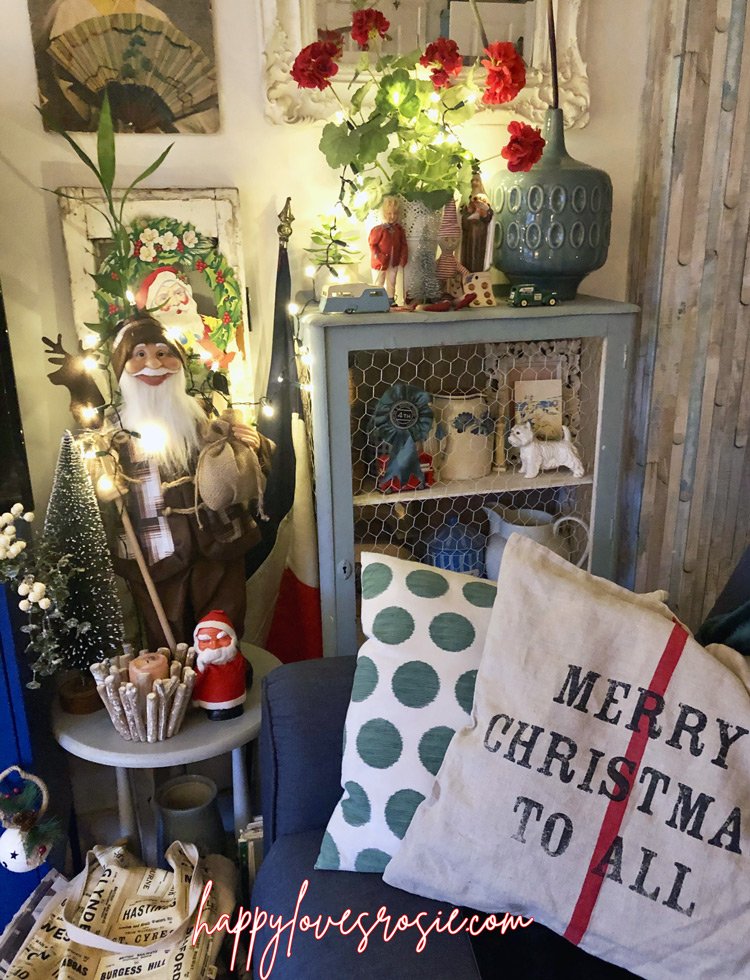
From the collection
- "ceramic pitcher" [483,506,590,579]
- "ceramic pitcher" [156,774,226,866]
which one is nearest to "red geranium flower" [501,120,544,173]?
"ceramic pitcher" [483,506,590,579]

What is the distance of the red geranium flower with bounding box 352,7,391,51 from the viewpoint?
4.58 feet

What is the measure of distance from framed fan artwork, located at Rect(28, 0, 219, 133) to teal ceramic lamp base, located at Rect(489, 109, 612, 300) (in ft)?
1.97

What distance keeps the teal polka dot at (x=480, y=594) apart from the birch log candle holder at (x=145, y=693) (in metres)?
0.51

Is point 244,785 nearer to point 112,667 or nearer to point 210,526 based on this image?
point 112,667

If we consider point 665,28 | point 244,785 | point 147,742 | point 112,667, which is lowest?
point 244,785

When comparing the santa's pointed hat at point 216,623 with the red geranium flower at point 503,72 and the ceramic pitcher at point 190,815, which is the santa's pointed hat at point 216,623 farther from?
the red geranium flower at point 503,72

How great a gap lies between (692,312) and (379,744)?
114 cm

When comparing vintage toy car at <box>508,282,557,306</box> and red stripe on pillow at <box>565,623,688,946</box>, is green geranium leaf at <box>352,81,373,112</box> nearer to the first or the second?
vintage toy car at <box>508,282,557,306</box>

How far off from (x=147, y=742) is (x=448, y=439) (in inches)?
29.3

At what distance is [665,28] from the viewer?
1.59m

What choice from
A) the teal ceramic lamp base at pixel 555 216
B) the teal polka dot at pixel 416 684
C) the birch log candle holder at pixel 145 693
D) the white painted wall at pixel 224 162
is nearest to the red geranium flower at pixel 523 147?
the teal ceramic lamp base at pixel 555 216

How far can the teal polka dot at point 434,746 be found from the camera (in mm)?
1052

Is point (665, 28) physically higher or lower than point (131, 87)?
higher

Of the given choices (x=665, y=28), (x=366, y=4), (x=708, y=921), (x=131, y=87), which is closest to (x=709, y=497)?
(x=665, y=28)
